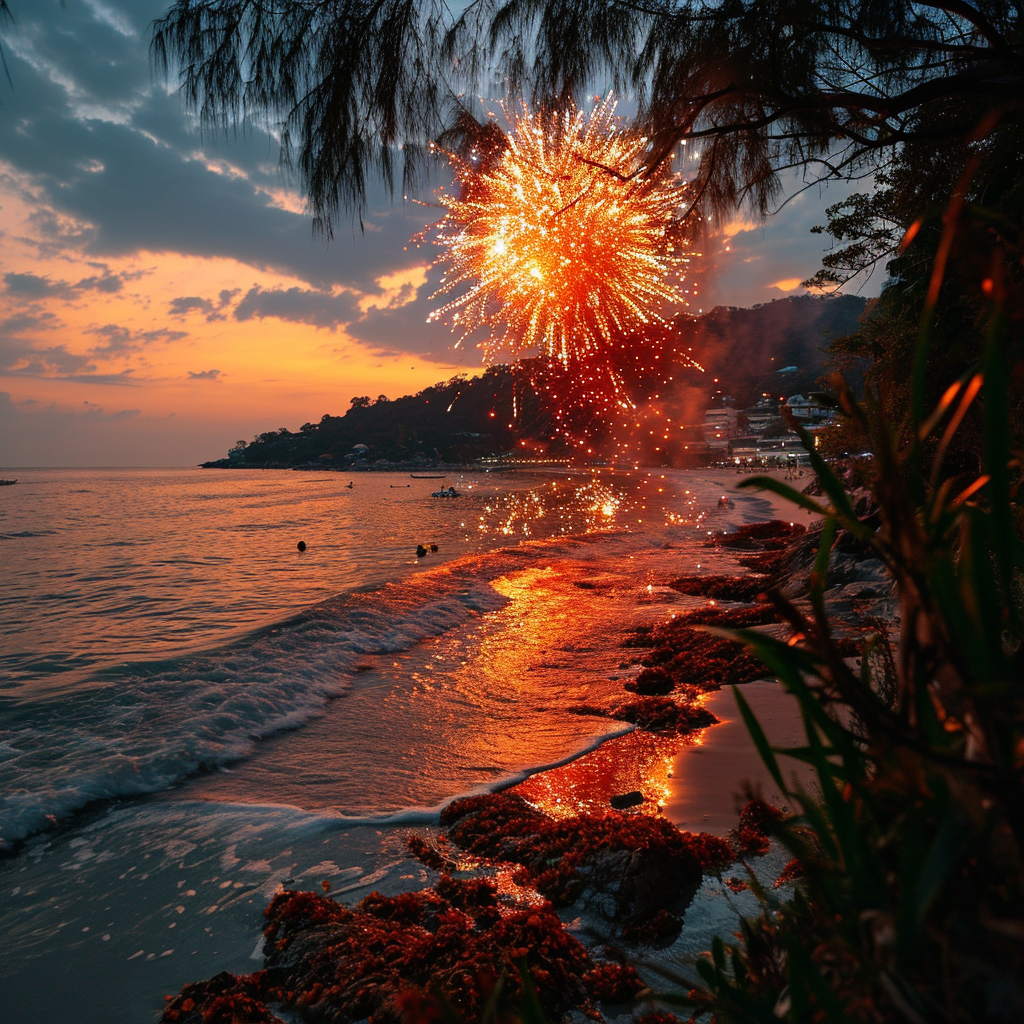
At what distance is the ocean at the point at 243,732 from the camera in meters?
3.57

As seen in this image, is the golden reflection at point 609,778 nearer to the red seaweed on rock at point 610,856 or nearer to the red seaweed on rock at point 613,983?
the red seaweed on rock at point 610,856

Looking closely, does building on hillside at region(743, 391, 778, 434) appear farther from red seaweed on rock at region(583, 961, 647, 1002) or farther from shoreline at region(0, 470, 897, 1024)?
red seaweed on rock at region(583, 961, 647, 1002)

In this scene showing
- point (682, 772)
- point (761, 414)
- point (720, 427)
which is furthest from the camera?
point (720, 427)

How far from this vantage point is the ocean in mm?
3566

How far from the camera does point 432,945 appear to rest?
2793mm

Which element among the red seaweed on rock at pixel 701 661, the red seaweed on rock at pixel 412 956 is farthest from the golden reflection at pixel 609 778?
the red seaweed on rock at pixel 701 661

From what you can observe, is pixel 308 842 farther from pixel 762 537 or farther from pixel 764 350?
pixel 764 350

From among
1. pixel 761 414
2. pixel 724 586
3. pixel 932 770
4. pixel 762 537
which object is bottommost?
pixel 762 537

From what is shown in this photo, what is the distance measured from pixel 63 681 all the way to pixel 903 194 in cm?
1136

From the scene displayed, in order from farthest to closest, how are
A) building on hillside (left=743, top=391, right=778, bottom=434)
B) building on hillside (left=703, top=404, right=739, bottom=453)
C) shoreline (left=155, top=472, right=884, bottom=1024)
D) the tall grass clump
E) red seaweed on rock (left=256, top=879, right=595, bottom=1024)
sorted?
building on hillside (left=703, top=404, right=739, bottom=453), building on hillside (left=743, top=391, right=778, bottom=434), shoreline (left=155, top=472, right=884, bottom=1024), red seaweed on rock (left=256, top=879, right=595, bottom=1024), the tall grass clump

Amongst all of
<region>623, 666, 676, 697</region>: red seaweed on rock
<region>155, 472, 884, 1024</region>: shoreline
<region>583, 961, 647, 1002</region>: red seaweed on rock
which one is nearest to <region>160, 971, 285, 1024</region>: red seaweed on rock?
<region>155, 472, 884, 1024</region>: shoreline

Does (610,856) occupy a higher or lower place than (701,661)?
higher

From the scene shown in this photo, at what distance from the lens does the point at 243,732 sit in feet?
22.5

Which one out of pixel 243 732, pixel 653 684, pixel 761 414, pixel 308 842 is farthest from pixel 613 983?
pixel 761 414
